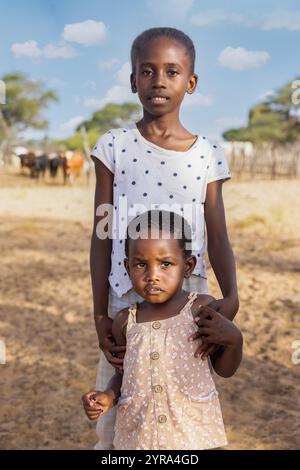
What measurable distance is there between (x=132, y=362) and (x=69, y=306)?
4.26 m

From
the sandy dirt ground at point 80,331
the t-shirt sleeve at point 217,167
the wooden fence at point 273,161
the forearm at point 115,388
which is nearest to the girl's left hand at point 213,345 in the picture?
the forearm at point 115,388

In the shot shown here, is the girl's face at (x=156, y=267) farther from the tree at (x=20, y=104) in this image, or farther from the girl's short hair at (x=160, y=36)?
the tree at (x=20, y=104)

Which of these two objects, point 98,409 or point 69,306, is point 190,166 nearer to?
point 98,409

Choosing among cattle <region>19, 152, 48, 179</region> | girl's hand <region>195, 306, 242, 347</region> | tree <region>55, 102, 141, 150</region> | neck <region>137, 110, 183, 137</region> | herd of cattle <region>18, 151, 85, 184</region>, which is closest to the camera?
girl's hand <region>195, 306, 242, 347</region>

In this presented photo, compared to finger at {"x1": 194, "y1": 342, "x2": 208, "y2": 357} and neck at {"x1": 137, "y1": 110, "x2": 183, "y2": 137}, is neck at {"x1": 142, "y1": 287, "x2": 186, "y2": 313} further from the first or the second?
neck at {"x1": 137, "y1": 110, "x2": 183, "y2": 137}

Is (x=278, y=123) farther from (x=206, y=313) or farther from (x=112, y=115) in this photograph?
(x=206, y=313)

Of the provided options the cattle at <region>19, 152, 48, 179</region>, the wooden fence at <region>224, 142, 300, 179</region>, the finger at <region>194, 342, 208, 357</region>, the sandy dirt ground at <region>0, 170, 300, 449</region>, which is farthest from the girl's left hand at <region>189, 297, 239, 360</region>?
the cattle at <region>19, 152, 48, 179</region>

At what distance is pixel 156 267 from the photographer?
140 centimetres

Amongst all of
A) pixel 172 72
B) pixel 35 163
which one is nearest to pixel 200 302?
pixel 172 72

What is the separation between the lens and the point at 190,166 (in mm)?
1579

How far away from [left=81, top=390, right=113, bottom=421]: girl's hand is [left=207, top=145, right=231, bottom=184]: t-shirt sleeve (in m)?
0.62

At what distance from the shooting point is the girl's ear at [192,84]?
1.58 meters

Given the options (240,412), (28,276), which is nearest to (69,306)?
(28,276)

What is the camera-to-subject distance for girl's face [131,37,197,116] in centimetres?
150
